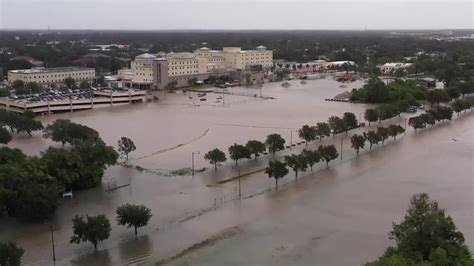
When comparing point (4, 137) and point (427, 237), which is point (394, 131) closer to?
point (427, 237)

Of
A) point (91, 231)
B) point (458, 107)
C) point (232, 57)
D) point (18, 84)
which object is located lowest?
point (91, 231)

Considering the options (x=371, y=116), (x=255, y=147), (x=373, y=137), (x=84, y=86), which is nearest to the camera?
(x=255, y=147)

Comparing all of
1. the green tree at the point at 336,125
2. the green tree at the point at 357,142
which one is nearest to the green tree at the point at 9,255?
the green tree at the point at 357,142

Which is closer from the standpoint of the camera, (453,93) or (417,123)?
(417,123)

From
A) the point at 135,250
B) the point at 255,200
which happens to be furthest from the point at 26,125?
the point at 135,250

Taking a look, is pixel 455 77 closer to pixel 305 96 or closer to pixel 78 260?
pixel 305 96

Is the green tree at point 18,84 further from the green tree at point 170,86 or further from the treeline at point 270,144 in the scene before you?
the treeline at point 270,144

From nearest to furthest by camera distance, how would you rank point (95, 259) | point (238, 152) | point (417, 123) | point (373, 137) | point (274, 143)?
1. point (95, 259)
2. point (238, 152)
3. point (274, 143)
4. point (373, 137)
5. point (417, 123)
